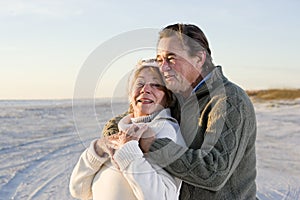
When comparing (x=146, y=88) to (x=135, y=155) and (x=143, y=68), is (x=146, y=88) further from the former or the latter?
(x=135, y=155)

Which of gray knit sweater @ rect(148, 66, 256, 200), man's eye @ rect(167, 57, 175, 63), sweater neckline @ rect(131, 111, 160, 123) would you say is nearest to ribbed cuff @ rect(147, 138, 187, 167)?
gray knit sweater @ rect(148, 66, 256, 200)

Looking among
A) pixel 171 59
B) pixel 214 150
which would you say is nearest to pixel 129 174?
pixel 214 150

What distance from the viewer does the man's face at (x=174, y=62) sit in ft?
9.01

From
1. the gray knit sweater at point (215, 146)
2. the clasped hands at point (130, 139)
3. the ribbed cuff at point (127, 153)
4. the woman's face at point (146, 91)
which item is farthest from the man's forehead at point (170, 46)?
the ribbed cuff at point (127, 153)

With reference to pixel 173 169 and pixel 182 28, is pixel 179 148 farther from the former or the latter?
pixel 182 28

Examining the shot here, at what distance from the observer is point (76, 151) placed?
967 cm

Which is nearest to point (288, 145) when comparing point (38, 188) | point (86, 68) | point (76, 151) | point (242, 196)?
point (76, 151)

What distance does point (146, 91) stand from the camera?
269cm

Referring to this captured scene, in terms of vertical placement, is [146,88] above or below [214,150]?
above

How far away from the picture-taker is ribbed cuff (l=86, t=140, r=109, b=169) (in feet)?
8.65

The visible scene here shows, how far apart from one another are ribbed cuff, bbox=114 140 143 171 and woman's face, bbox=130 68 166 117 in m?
0.29

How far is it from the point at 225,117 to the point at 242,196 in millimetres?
569

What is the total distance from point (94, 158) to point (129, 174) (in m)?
0.28

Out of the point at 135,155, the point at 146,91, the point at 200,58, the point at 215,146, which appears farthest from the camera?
the point at 200,58
